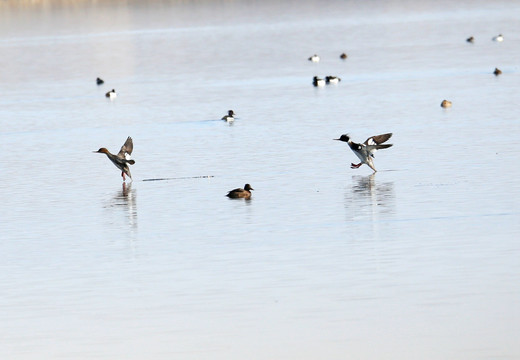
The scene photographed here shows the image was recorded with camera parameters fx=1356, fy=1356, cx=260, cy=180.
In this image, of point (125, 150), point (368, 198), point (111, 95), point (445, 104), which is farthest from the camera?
point (111, 95)

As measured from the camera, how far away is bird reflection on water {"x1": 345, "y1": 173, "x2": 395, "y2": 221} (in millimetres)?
23131

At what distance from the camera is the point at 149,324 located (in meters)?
15.9

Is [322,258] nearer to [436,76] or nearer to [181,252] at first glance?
[181,252]

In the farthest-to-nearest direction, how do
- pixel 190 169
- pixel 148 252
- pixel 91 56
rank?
1. pixel 91 56
2. pixel 190 169
3. pixel 148 252

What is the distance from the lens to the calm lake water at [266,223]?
15.3 meters

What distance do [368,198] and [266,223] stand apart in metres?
3.03

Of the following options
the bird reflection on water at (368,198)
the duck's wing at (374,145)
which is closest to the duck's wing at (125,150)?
the bird reflection on water at (368,198)

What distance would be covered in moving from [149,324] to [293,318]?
5.56 feet

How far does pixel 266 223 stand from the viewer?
22.6 m

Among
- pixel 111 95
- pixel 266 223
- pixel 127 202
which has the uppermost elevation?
pixel 111 95

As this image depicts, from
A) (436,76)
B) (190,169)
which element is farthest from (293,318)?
(436,76)

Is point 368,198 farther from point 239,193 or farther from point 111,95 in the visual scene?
point 111,95

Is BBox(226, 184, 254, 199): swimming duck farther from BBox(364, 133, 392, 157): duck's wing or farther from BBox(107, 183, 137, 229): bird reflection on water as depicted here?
BBox(364, 133, 392, 157): duck's wing

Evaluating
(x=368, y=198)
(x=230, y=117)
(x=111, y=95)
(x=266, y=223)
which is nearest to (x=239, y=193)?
(x=368, y=198)
